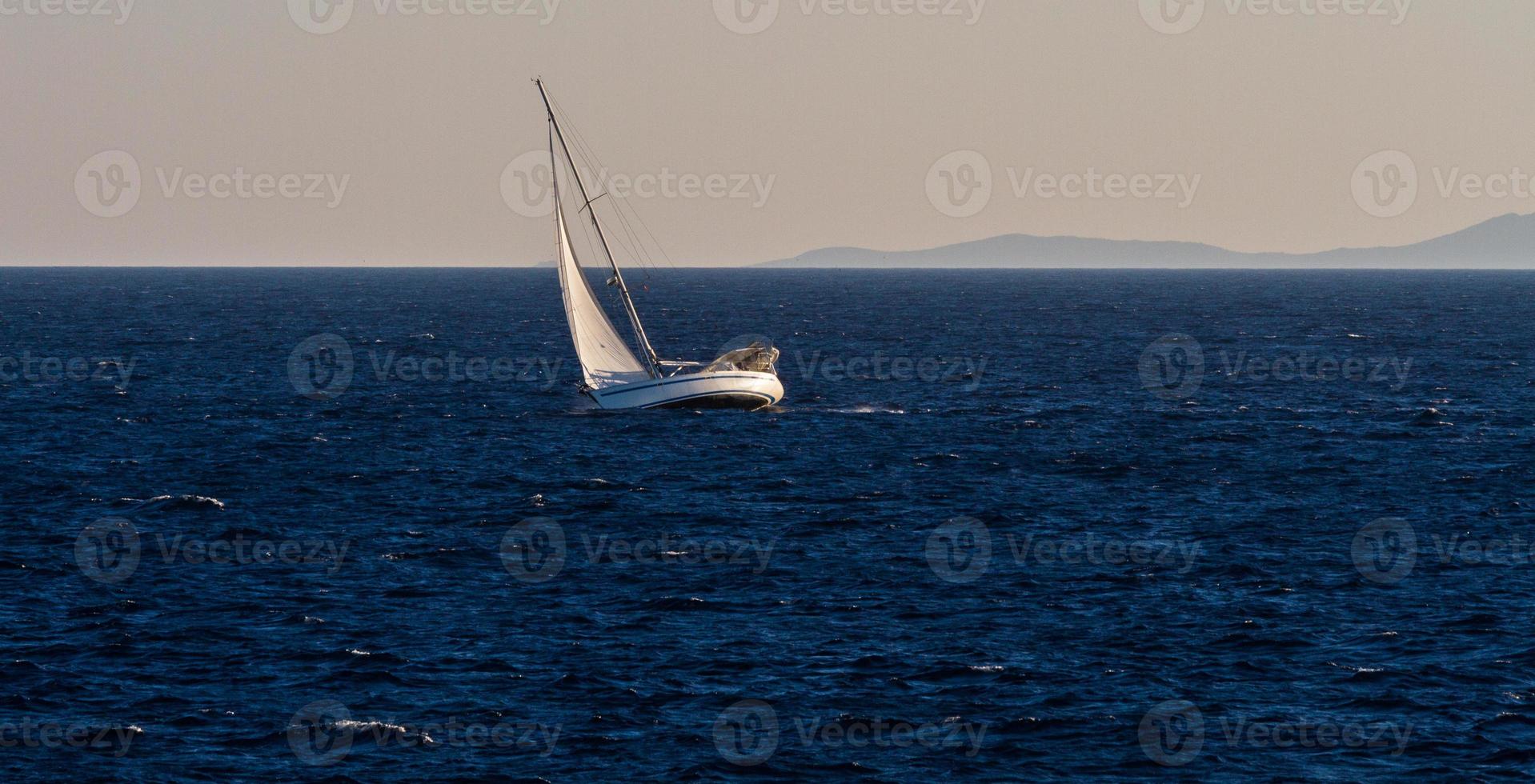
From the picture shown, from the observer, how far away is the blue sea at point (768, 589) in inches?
1273

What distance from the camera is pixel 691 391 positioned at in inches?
3088

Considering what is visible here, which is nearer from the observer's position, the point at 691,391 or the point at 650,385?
the point at 650,385

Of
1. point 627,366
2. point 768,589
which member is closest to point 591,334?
point 627,366

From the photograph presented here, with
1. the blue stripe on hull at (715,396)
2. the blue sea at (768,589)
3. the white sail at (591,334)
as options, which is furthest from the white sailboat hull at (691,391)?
the blue sea at (768,589)

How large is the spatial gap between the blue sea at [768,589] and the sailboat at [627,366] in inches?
61.3

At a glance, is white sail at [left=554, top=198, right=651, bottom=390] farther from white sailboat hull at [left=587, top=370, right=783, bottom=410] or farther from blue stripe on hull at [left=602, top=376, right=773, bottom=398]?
white sailboat hull at [left=587, top=370, right=783, bottom=410]

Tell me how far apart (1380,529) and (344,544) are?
33528 millimetres

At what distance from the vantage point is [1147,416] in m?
82.3

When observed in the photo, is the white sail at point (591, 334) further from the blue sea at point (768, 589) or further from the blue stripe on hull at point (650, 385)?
the blue sea at point (768, 589)

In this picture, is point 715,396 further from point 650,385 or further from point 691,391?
point 650,385

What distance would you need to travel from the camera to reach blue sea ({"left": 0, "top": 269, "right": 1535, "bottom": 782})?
32344 millimetres

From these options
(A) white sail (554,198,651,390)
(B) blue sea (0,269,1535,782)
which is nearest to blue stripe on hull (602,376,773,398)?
(A) white sail (554,198,651,390)

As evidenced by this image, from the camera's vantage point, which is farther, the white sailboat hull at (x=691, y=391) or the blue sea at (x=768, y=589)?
the white sailboat hull at (x=691, y=391)

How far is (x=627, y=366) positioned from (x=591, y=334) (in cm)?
324
